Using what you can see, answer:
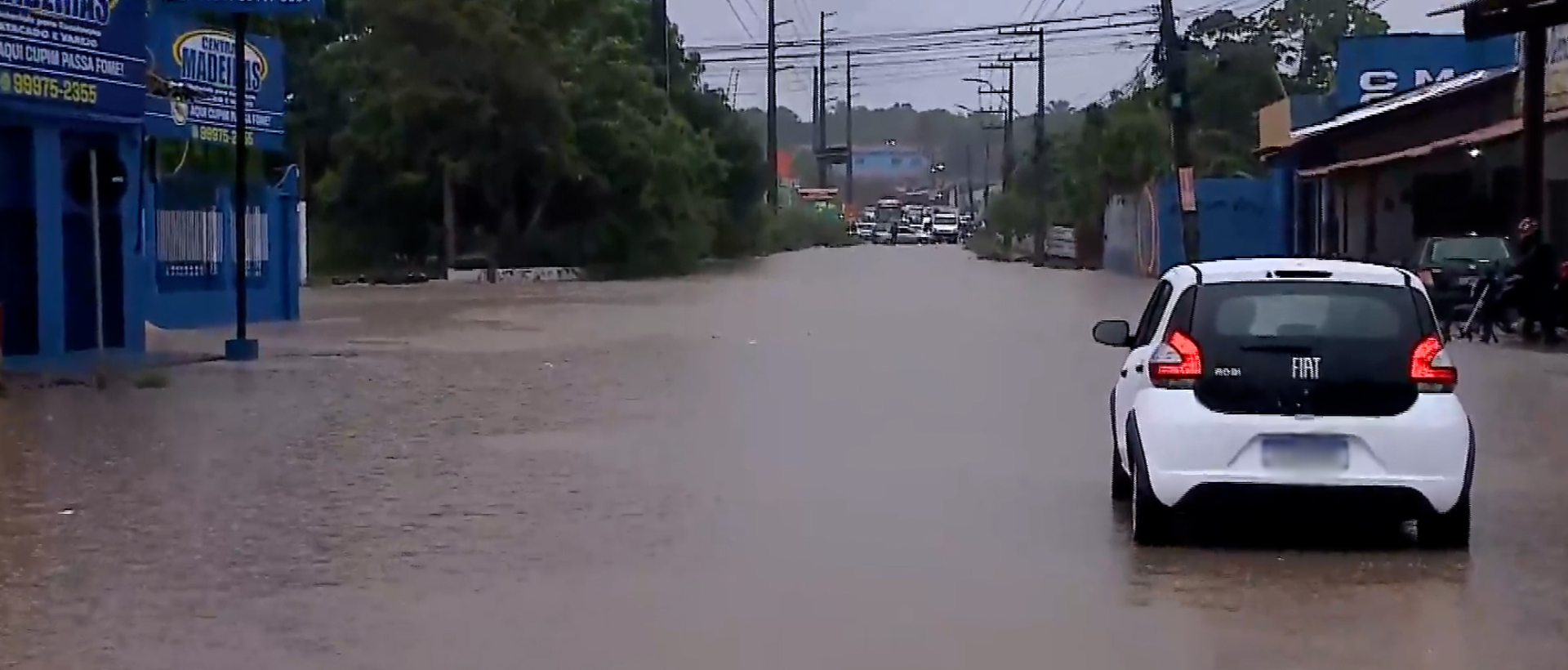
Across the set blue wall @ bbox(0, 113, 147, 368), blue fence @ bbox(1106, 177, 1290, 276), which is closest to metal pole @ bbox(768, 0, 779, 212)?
blue fence @ bbox(1106, 177, 1290, 276)

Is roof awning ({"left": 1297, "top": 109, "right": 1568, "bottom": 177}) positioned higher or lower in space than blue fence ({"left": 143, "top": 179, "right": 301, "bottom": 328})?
higher

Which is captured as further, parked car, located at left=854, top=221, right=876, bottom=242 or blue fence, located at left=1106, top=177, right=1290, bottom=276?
parked car, located at left=854, top=221, right=876, bottom=242

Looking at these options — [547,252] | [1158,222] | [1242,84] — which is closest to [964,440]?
[1158,222]

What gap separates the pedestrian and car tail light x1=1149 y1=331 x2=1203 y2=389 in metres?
16.9

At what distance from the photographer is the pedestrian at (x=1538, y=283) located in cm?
2600

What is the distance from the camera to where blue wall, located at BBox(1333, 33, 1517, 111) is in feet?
163

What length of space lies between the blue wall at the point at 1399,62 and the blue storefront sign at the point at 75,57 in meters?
33.6

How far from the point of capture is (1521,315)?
88.6 feet

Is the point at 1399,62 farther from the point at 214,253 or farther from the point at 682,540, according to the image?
the point at 682,540

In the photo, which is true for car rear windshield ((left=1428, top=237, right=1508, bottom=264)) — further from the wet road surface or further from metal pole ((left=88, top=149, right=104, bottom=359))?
metal pole ((left=88, top=149, right=104, bottom=359))

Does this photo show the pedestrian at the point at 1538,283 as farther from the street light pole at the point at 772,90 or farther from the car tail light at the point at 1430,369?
the street light pole at the point at 772,90

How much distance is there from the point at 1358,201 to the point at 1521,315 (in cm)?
1878

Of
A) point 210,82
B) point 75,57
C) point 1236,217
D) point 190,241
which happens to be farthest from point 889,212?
point 75,57

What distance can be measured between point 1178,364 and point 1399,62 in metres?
41.9
